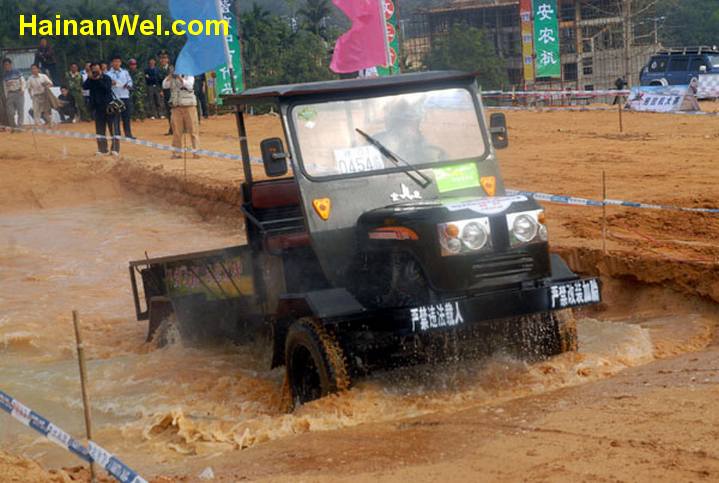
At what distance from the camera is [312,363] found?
23.1ft

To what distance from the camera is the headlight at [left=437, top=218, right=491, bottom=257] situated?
21.1 ft

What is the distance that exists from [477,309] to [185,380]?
10.3ft

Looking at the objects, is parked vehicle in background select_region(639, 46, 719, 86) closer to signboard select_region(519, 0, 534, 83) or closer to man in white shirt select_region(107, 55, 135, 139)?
signboard select_region(519, 0, 534, 83)

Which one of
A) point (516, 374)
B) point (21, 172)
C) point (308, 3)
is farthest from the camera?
point (308, 3)

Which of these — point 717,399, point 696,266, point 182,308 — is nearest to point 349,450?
point 717,399

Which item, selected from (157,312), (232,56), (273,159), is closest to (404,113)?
(273,159)

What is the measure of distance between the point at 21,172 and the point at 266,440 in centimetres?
1562

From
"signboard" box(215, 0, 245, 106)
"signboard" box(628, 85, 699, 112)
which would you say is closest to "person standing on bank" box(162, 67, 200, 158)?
"signboard" box(215, 0, 245, 106)

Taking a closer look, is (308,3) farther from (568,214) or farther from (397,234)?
(397,234)

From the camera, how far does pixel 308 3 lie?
47.4 metres

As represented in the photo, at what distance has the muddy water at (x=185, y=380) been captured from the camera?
6816 mm

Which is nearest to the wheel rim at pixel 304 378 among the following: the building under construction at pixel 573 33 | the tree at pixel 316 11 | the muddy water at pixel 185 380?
the muddy water at pixel 185 380

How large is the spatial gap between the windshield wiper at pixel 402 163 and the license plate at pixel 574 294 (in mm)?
1194

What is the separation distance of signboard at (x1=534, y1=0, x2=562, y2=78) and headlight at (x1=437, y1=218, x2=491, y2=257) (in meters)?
24.4
